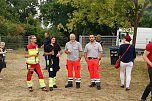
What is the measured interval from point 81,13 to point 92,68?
294 inches

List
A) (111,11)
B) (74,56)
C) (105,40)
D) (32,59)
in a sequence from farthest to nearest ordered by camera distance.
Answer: (105,40) < (111,11) < (74,56) < (32,59)

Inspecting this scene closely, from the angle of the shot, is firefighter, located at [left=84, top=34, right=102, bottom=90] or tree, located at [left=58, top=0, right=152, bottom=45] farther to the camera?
tree, located at [left=58, top=0, right=152, bottom=45]

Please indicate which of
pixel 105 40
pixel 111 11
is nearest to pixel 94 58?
pixel 111 11

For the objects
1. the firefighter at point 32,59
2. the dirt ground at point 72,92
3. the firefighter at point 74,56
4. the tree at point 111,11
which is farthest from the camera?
the tree at point 111,11

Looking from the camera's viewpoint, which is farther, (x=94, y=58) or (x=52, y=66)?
(x=94, y=58)

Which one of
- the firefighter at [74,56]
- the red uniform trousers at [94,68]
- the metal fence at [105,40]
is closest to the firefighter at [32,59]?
the firefighter at [74,56]

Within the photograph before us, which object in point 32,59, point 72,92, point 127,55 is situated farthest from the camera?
point 127,55

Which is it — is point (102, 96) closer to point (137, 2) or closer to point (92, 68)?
point (92, 68)

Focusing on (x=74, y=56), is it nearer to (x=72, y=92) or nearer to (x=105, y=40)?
(x=72, y=92)

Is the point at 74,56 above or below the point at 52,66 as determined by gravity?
above

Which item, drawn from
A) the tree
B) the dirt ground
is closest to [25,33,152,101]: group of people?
the dirt ground

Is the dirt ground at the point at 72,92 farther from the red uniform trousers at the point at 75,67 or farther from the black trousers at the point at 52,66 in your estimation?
the black trousers at the point at 52,66

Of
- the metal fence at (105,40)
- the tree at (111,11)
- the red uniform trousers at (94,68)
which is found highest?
the tree at (111,11)

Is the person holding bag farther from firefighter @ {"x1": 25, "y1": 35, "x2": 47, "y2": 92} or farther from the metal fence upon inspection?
the metal fence
